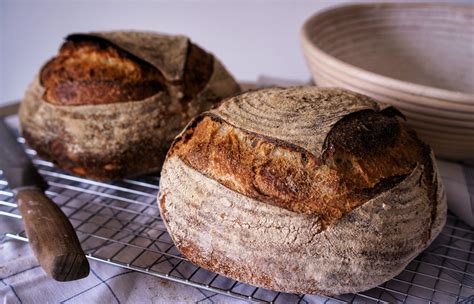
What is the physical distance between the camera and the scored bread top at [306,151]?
89 centimetres

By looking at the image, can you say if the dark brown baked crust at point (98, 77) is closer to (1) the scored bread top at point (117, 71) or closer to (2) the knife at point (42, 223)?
(1) the scored bread top at point (117, 71)

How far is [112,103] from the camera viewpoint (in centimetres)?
125

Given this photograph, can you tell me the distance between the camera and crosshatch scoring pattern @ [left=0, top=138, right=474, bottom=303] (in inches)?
37.4

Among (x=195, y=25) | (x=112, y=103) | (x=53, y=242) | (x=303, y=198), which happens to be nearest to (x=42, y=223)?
(x=53, y=242)

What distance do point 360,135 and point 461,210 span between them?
42 centimetres

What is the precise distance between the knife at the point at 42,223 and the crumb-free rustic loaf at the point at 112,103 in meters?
0.11

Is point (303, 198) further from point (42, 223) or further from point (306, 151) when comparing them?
point (42, 223)

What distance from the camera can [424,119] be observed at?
120cm

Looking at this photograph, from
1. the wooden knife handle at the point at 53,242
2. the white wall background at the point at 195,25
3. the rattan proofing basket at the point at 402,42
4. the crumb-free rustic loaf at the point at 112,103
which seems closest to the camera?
the wooden knife handle at the point at 53,242

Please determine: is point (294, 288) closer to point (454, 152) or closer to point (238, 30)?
point (454, 152)

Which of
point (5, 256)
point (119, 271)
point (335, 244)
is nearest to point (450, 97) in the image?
point (335, 244)

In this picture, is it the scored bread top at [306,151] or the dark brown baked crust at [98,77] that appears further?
the dark brown baked crust at [98,77]

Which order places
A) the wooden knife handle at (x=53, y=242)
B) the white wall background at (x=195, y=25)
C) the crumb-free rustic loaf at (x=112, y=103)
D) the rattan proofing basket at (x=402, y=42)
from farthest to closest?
the white wall background at (x=195, y=25), the rattan proofing basket at (x=402, y=42), the crumb-free rustic loaf at (x=112, y=103), the wooden knife handle at (x=53, y=242)

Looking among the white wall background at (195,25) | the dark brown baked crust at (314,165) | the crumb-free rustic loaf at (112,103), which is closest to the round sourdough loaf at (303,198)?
the dark brown baked crust at (314,165)
